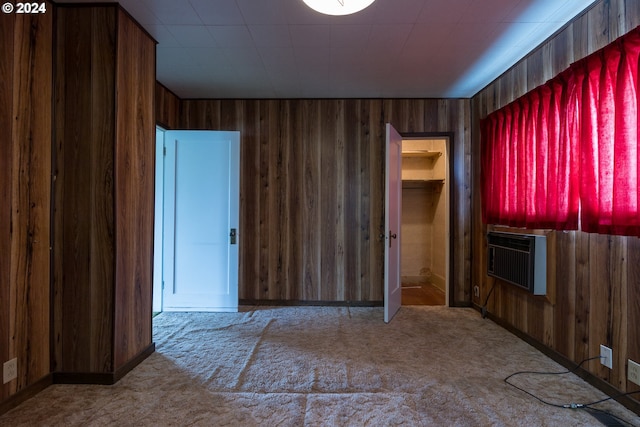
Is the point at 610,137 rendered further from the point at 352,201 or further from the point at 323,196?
the point at 323,196

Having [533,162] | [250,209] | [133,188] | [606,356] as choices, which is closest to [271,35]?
[133,188]

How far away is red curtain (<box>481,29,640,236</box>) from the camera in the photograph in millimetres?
1817

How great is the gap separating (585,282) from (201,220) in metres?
3.55

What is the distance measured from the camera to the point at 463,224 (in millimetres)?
4012

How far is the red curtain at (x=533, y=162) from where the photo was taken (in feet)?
7.64

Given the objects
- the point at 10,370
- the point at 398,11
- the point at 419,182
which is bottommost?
the point at 10,370

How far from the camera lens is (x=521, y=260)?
110 inches

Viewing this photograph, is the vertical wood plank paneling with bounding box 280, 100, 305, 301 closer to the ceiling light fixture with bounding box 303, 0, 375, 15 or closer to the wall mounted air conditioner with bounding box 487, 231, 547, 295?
the wall mounted air conditioner with bounding box 487, 231, 547, 295

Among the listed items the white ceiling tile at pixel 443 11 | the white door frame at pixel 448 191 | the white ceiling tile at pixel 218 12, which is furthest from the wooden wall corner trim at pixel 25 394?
the white door frame at pixel 448 191

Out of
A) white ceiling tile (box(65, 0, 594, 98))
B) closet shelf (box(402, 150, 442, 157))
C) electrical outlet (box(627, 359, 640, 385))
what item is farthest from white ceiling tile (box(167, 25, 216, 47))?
electrical outlet (box(627, 359, 640, 385))

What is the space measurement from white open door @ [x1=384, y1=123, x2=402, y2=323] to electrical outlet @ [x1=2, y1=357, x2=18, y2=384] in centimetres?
283

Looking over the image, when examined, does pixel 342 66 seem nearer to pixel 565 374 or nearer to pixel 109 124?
pixel 109 124

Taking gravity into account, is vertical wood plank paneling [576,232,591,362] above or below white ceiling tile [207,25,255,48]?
below

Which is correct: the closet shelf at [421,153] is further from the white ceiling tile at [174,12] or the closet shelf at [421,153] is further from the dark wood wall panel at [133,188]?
the dark wood wall panel at [133,188]
